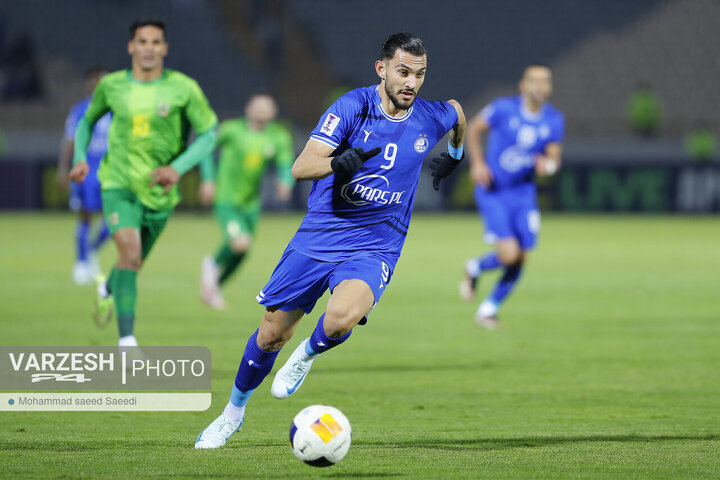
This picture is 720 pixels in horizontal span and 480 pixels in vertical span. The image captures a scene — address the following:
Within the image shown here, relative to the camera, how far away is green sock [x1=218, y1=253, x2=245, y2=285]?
1225 centimetres

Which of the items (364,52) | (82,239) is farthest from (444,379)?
(364,52)

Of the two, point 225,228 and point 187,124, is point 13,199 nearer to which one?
point 225,228

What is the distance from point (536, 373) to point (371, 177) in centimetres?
303

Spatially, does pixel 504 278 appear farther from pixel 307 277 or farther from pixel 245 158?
pixel 307 277

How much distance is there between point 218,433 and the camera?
18.3ft

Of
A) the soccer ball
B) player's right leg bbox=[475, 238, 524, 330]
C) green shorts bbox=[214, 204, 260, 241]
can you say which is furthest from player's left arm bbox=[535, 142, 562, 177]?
the soccer ball

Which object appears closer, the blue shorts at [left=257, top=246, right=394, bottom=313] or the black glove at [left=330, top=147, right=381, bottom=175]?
the black glove at [left=330, top=147, right=381, bottom=175]

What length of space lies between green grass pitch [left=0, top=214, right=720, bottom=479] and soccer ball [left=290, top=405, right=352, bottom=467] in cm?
7

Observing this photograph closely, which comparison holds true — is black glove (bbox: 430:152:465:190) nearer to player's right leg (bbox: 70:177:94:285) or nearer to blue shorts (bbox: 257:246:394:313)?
blue shorts (bbox: 257:246:394:313)

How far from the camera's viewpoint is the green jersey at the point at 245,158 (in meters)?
12.7

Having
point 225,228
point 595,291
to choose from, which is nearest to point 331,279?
point 225,228

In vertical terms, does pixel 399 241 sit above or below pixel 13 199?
above

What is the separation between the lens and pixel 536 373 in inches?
321

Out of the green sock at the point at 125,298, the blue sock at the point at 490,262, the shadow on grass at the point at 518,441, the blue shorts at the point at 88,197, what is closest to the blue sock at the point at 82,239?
the blue shorts at the point at 88,197
